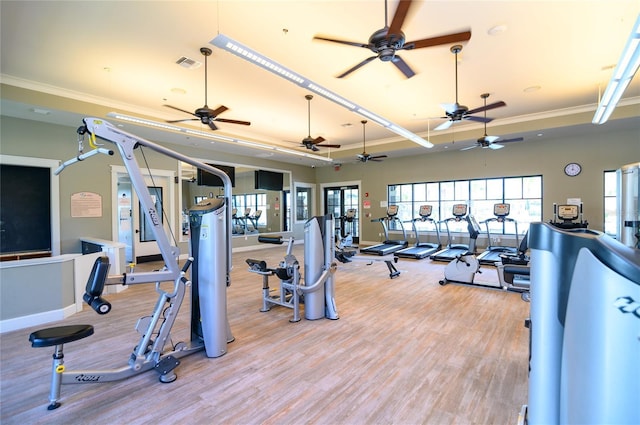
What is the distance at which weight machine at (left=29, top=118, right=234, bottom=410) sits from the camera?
204 centimetres

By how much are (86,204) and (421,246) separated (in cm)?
894

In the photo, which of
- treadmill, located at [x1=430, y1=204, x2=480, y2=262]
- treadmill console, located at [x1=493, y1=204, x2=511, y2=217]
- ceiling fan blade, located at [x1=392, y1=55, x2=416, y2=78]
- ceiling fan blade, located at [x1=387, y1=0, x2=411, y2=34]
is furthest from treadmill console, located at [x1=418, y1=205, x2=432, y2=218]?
ceiling fan blade, located at [x1=387, y1=0, x2=411, y2=34]

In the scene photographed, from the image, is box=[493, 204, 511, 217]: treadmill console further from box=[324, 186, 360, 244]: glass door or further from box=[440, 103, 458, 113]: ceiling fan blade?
box=[324, 186, 360, 244]: glass door

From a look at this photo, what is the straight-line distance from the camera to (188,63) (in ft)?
14.6

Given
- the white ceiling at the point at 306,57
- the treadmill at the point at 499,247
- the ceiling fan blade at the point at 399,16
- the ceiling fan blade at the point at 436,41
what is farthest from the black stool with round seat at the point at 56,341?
the treadmill at the point at 499,247

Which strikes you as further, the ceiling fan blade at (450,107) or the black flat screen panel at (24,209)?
the black flat screen panel at (24,209)

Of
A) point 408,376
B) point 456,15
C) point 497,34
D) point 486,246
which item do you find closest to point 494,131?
point 486,246

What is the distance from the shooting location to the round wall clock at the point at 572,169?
25.0ft

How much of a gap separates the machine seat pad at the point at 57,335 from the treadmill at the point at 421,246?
24.0ft

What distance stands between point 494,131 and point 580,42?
371 cm

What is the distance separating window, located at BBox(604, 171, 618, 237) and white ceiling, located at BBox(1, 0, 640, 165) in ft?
4.40

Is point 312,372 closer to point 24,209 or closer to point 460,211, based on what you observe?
point 24,209

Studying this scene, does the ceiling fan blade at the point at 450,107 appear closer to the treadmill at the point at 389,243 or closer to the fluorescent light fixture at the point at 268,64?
the fluorescent light fixture at the point at 268,64

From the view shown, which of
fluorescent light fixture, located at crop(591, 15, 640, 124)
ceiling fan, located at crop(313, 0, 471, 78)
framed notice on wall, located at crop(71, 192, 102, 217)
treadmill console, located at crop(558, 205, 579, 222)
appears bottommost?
treadmill console, located at crop(558, 205, 579, 222)
